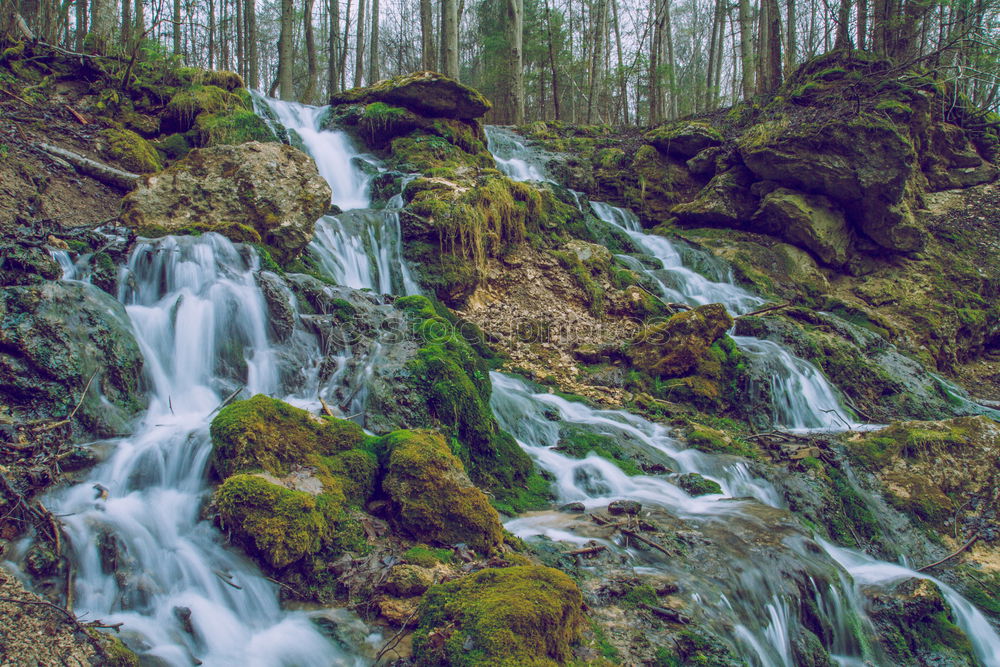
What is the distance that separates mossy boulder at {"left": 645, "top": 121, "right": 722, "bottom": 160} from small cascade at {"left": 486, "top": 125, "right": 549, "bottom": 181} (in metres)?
3.35

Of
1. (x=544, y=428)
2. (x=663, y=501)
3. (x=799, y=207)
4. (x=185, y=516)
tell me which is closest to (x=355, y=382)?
(x=185, y=516)

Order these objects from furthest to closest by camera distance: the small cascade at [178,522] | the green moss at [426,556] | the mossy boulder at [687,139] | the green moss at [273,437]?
1. the mossy boulder at [687,139]
2. the green moss at [273,437]
3. the green moss at [426,556]
4. the small cascade at [178,522]

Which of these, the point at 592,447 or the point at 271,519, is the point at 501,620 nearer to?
the point at 271,519

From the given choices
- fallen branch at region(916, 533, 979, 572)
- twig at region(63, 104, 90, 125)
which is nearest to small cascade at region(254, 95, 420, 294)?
twig at region(63, 104, 90, 125)

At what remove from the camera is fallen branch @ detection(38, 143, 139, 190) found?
29.1ft

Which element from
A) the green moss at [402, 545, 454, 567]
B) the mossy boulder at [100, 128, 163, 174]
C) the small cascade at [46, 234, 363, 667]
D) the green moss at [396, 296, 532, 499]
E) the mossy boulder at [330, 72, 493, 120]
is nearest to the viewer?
the small cascade at [46, 234, 363, 667]

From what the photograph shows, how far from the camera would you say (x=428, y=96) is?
13969 millimetres

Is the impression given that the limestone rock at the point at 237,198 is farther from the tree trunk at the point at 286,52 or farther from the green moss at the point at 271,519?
the tree trunk at the point at 286,52

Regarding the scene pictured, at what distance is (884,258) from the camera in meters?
14.2

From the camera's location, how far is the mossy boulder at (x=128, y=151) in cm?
972

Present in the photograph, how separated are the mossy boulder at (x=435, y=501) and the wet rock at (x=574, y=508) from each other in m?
1.18

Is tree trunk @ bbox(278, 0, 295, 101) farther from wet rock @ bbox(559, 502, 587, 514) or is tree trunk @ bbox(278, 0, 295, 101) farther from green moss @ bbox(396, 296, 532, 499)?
wet rock @ bbox(559, 502, 587, 514)

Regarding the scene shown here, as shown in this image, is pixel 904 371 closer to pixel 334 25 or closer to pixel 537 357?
pixel 537 357

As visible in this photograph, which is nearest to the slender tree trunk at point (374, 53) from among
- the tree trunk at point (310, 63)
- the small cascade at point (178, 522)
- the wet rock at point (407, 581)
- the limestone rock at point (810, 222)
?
the tree trunk at point (310, 63)
